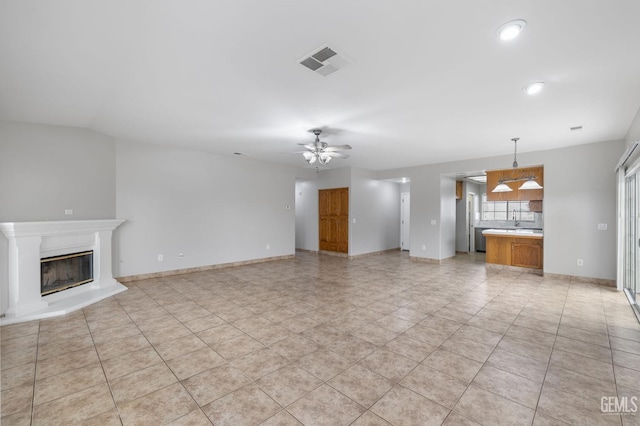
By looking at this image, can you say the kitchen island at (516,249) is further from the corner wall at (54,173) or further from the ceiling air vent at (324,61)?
the corner wall at (54,173)

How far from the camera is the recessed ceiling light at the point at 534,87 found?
2.83m

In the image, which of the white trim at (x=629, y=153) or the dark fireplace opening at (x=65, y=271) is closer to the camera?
the white trim at (x=629, y=153)

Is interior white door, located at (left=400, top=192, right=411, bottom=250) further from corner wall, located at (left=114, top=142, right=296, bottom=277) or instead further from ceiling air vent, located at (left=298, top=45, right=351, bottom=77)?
ceiling air vent, located at (left=298, top=45, right=351, bottom=77)

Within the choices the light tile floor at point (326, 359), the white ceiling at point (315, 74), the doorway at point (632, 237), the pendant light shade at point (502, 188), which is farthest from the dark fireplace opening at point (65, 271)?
the doorway at point (632, 237)

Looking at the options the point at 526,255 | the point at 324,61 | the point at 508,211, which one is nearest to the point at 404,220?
the point at 508,211

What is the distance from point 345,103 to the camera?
338 centimetres

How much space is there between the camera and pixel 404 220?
32.6 feet

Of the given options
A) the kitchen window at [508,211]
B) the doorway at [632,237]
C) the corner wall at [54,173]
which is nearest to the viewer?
the corner wall at [54,173]

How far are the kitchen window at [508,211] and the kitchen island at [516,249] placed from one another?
2729mm

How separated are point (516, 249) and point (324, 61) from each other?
6.45 meters

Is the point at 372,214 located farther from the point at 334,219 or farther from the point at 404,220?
the point at 404,220

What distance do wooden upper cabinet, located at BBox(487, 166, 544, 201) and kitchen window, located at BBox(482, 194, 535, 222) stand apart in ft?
8.93

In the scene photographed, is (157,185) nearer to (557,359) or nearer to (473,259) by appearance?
(557,359)

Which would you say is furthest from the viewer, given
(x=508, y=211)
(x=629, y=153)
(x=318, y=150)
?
(x=508, y=211)
